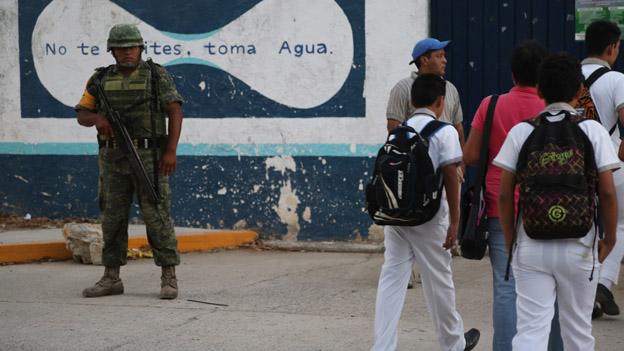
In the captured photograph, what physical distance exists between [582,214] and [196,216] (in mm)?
6529

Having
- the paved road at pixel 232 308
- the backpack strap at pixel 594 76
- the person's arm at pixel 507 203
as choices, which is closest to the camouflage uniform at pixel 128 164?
the paved road at pixel 232 308

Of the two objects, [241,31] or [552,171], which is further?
[241,31]

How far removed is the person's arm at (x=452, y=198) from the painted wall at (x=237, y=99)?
439 centimetres

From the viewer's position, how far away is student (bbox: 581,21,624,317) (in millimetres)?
6945

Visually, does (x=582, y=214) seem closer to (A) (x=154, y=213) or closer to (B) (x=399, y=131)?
(B) (x=399, y=131)

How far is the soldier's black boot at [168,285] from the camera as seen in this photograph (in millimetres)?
8023

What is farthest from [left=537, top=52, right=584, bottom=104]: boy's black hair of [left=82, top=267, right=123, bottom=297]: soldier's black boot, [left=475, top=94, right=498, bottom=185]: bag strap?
→ [left=82, top=267, right=123, bottom=297]: soldier's black boot

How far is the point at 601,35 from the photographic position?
7.13 meters

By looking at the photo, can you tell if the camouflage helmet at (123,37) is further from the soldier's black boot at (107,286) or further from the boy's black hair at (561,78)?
the boy's black hair at (561,78)

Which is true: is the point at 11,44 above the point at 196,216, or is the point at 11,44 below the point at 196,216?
above

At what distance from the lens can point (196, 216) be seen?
426 inches

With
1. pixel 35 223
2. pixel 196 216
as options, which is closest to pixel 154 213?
pixel 196 216

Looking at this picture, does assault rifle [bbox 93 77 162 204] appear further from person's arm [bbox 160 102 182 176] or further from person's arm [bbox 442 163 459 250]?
person's arm [bbox 442 163 459 250]

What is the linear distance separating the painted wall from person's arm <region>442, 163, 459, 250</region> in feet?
14.4
